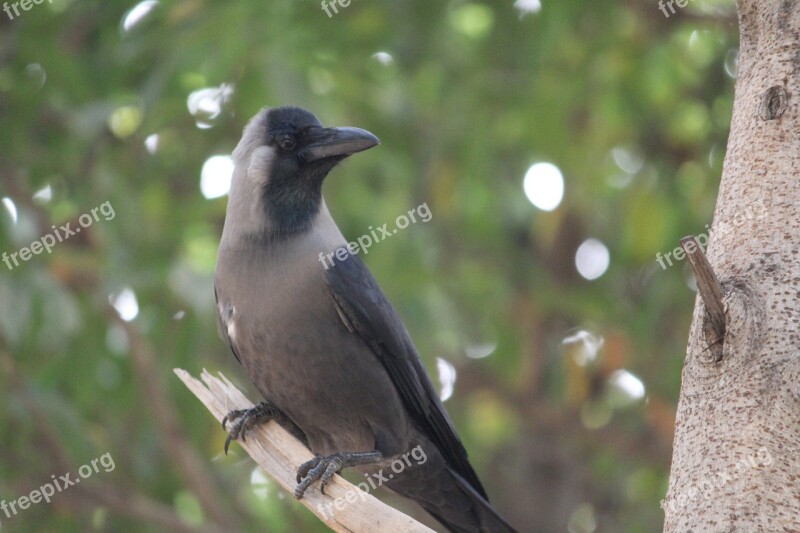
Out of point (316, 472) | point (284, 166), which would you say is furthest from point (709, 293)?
point (284, 166)

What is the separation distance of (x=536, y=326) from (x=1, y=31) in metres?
3.63

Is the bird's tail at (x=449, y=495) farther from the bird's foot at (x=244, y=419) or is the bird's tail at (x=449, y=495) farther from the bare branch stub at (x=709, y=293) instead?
the bare branch stub at (x=709, y=293)

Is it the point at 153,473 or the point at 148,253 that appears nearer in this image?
the point at 148,253

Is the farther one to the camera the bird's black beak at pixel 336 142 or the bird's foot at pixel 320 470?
the bird's black beak at pixel 336 142

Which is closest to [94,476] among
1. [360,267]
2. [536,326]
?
[360,267]

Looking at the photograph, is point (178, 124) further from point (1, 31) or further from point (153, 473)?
point (153, 473)

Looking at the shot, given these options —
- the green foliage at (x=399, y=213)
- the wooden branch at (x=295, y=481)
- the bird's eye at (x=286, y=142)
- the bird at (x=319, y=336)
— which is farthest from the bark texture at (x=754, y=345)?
the green foliage at (x=399, y=213)

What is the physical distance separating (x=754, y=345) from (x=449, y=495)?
196cm

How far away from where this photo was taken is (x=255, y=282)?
11.9ft

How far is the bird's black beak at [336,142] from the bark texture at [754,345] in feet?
5.36

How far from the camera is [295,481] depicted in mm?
3068

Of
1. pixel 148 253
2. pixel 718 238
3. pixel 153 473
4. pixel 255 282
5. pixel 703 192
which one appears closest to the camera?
pixel 718 238

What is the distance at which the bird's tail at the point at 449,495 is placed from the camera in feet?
12.6

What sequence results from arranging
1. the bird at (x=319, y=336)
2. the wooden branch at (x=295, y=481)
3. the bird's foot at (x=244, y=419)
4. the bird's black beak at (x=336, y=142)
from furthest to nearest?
1. the bird's black beak at (x=336, y=142)
2. the bird at (x=319, y=336)
3. the bird's foot at (x=244, y=419)
4. the wooden branch at (x=295, y=481)
